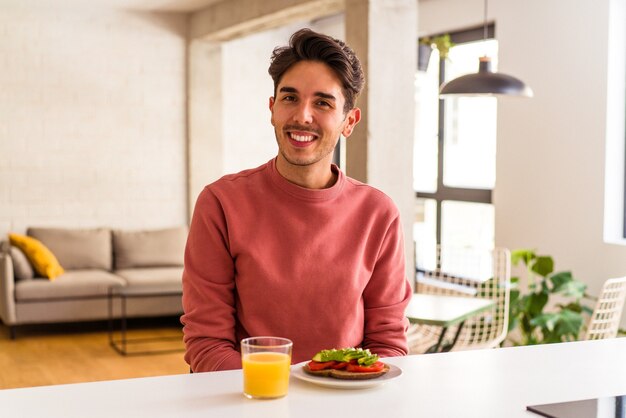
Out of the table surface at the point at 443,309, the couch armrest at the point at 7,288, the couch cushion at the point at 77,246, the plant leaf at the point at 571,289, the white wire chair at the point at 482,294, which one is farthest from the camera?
the couch cushion at the point at 77,246

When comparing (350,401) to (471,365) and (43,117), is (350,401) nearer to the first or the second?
(471,365)

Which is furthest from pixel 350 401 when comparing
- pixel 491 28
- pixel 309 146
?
pixel 491 28

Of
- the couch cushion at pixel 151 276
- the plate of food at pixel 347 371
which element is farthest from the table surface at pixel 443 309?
the couch cushion at pixel 151 276

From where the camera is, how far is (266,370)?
130cm

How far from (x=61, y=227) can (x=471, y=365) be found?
6060mm

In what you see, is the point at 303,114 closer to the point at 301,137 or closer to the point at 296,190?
the point at 301,137

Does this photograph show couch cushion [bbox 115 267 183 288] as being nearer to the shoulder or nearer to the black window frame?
the black window frame

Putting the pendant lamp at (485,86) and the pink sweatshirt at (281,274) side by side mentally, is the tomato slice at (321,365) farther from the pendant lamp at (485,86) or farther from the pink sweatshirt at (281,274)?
the pendant lamp at (485,86)

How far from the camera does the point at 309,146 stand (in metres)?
1.73

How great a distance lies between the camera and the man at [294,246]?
5.66 ft

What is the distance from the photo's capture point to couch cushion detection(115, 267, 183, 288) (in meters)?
6.55


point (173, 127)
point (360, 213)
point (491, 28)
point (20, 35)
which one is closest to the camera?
point (360, 213)

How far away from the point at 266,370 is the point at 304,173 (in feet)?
1.97

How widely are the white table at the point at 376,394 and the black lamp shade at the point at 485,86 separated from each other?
2344 millimetres
